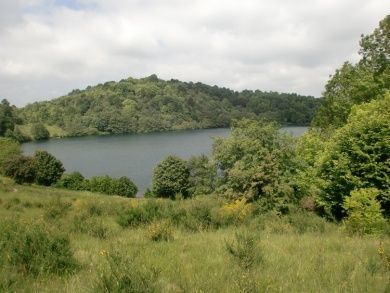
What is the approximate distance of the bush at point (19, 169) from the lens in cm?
5881

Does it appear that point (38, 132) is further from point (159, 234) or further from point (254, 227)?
point (159, 234)

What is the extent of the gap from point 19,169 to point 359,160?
52.2 m

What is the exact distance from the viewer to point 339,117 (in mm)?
32750

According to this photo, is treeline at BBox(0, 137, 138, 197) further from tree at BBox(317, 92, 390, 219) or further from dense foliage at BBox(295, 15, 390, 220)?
tree at BBox(317, 92, 390, 219)

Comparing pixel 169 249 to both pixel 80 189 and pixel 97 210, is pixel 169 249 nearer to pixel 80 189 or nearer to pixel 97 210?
pixel 97 210

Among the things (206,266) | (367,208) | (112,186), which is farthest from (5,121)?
(206,266)

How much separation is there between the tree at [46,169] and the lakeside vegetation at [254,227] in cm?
3313

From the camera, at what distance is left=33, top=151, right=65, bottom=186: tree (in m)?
64.4

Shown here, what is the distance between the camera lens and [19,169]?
59.1m

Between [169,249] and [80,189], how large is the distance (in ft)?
197

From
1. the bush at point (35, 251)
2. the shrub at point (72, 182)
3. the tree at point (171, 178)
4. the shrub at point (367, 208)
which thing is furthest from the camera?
the shrub at point (72, 182)

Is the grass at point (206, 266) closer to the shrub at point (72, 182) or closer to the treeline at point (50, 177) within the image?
the treeline at point (50, 177)

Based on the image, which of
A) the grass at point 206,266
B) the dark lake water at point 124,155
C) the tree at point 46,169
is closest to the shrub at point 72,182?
the tree at point 46,169

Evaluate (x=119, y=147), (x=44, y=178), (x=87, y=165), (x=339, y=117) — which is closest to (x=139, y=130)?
(x=119, y=147)
